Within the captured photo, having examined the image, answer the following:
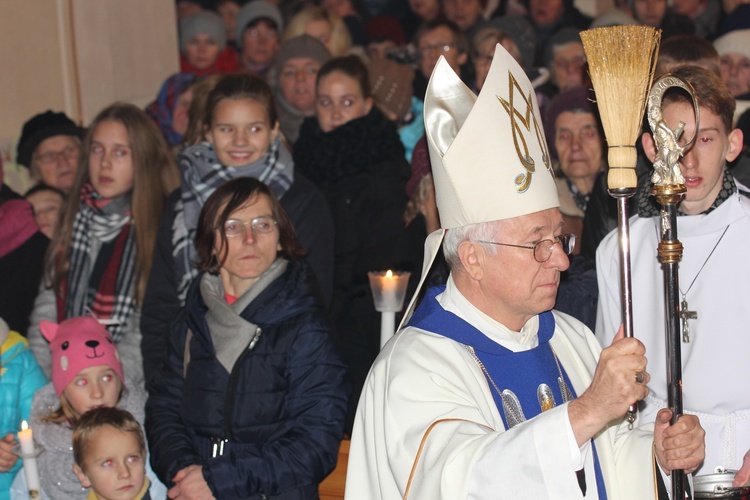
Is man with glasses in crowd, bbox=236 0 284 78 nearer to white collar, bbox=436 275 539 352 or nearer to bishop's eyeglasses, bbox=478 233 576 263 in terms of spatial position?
white collar, bbox=436 275 539 352

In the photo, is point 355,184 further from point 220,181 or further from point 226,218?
point 226,218

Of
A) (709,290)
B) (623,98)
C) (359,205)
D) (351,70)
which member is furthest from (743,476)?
(351,70)

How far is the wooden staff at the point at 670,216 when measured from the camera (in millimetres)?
3223

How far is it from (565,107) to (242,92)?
1.85 meters

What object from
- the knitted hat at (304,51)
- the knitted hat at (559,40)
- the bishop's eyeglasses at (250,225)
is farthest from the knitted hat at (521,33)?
the bishop's eyeglasses at (250,225)

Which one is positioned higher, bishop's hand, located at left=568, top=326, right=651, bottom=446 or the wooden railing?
bishop's hand, located at left=568, top=326, right=651, bottom=446

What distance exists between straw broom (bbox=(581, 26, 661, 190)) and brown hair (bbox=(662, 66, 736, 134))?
0.78 meters

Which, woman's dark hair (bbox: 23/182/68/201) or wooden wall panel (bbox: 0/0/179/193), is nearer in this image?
woman's dark hair (bbox: 23/182/68/201)

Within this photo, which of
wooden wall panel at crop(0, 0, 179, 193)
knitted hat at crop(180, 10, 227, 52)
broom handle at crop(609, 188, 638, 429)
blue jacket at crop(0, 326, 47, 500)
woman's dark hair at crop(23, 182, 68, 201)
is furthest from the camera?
knitted hat at crop(180, 10, 227, 52)

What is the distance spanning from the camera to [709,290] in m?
4.30

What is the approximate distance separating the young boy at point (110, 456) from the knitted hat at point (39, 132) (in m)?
3.04

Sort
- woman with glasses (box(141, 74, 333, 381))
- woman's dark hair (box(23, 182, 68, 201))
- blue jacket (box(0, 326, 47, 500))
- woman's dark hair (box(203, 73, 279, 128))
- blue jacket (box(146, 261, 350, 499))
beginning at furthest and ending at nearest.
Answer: woman's dark hair (box(23, 182, 68, 201)) < woman's dark hair (box(203, 73, 279, 128)) < woman with glasses (box(141, 74, 333, 381)) < blue jacket (box(0, 326, 47, 500)) < blue jacket (box(146, 261, 350, 499))

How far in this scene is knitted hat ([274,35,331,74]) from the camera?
7.88 m

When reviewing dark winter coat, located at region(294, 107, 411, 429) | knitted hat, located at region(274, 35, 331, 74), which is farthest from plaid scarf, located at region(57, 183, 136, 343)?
knitted hat, located at region(274, 35, 331, 74)
